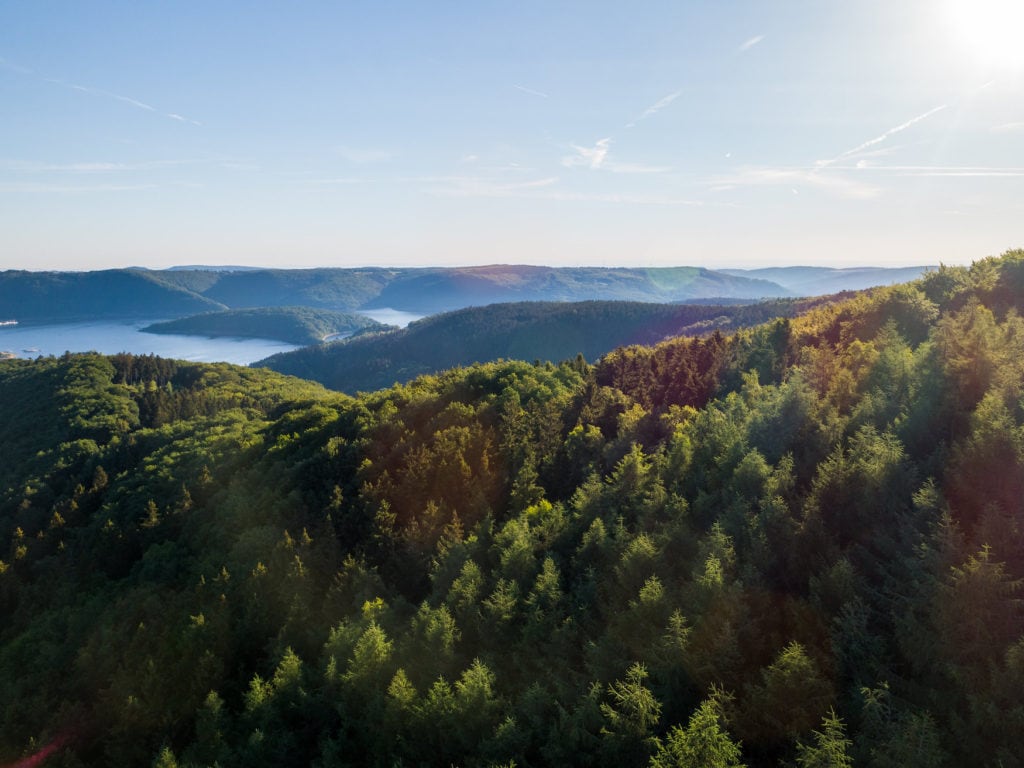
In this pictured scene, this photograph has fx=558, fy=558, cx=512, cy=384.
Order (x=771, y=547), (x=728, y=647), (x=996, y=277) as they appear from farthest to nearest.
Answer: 1. (x=996, y=277)
2. (x=771, y=547)
3. (x=728, y=647)

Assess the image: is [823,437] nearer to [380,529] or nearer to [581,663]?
[581,663]

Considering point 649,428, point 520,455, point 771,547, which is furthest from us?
point 520,455

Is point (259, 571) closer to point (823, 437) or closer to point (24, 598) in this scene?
point (24, 598)

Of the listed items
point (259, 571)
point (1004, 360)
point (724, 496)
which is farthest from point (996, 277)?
point (259, 571)

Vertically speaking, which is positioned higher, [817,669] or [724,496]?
[724,496]

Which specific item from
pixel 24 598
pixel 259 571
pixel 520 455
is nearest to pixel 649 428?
pixel 520 455

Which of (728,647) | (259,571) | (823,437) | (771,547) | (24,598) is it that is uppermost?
(823,437)

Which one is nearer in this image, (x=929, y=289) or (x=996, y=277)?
(x=996, y=277)
